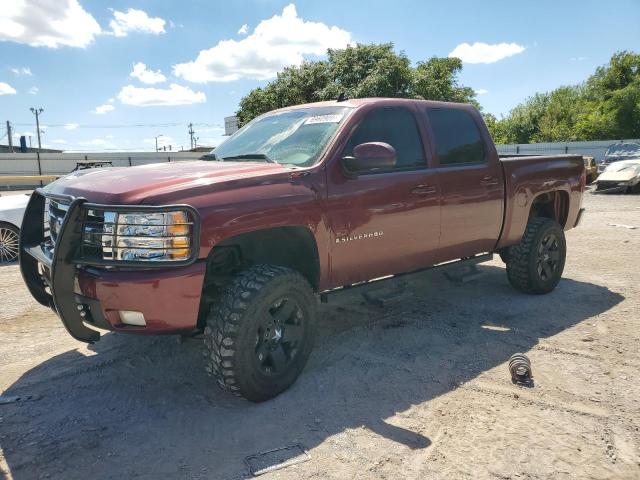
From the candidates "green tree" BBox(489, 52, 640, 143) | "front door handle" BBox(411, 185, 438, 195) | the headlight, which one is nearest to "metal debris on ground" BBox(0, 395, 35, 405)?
the headlight

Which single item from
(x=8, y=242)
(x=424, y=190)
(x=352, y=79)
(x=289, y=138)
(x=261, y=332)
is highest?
(x=352, y=79)

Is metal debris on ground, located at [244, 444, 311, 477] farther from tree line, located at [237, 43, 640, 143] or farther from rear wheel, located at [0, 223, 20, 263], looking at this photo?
rear wheel, located at [0, 223, 20, 263]

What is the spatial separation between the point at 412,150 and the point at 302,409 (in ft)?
7.48

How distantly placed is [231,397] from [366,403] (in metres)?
0.90

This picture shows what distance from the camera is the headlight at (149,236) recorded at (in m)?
2.94

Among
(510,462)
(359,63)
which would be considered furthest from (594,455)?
(359,63)

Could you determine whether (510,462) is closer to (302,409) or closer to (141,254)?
(302,409)

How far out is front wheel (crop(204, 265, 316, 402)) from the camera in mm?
3152

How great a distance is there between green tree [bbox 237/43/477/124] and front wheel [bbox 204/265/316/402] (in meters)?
18.3

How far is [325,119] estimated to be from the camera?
4078mm

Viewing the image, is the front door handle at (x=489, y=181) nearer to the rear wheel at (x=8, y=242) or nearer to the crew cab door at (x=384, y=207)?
the crew cab door at (x=384, y=207)

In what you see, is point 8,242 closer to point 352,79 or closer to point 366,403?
point 366,403

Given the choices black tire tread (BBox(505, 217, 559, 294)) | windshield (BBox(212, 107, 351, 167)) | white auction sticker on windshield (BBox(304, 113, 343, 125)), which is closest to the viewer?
windshield (BBox(212, 107, 351, 167))


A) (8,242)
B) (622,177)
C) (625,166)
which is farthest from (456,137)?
(625,166)
